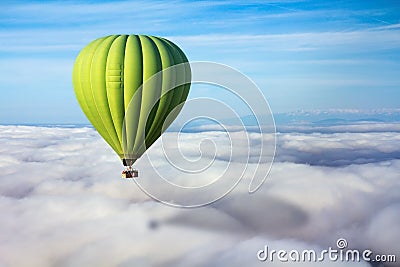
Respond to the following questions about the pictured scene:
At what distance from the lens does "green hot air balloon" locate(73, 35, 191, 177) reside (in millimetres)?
30859

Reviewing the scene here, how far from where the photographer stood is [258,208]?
12619 cm

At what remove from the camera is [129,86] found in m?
31.1

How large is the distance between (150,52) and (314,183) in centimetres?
11064

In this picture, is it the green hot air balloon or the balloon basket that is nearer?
the green hot air balloon

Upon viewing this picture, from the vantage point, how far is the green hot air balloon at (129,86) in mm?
30859

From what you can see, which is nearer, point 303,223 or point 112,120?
point 112,120

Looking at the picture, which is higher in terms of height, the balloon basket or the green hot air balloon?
the green hot air balloon

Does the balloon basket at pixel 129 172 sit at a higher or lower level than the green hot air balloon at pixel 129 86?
lower

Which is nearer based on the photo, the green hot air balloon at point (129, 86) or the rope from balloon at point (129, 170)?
the green hot air balloon at point (129, 86)

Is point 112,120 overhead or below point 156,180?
overhead

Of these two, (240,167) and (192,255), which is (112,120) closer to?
(192,255)

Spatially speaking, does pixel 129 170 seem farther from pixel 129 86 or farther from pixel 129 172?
pixel 129 86

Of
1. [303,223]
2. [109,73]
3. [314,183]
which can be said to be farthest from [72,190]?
[109,73]

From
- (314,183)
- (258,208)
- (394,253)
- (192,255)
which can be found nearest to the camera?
(192,255)
